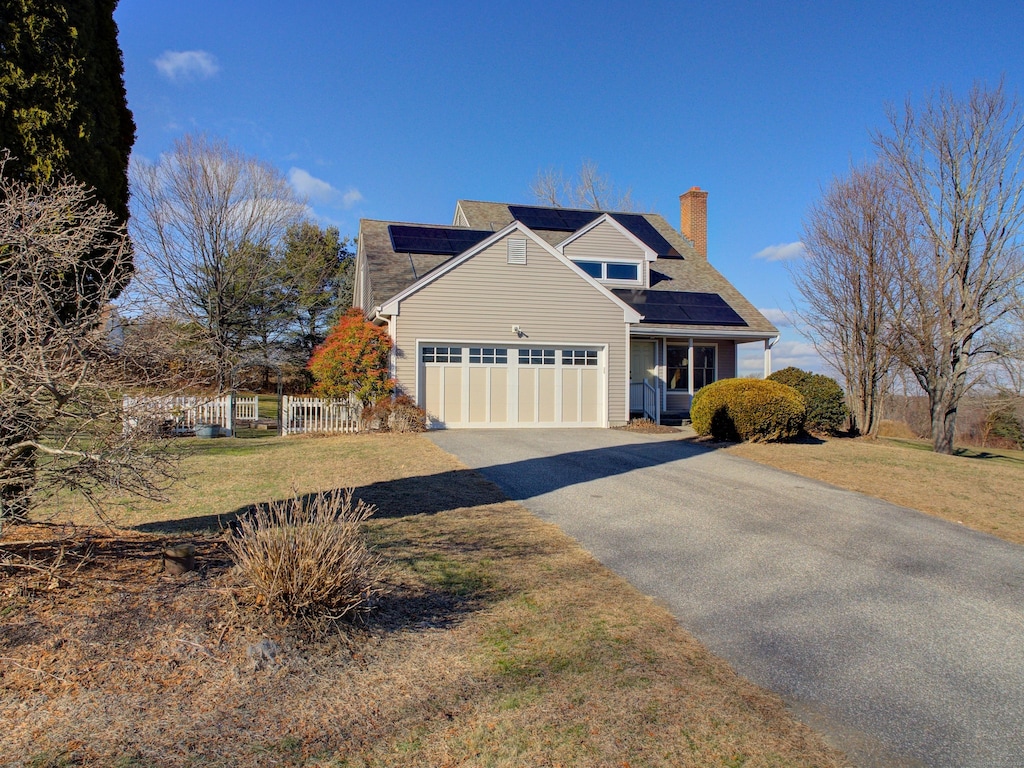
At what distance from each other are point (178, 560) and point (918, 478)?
11.3m

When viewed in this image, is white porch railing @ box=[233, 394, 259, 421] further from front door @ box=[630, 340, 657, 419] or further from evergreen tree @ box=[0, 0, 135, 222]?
evergreen tree @ box=[0, 0, 135, 222]

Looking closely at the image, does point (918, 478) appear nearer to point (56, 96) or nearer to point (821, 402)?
point (821, 402)

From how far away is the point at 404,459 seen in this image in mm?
12141

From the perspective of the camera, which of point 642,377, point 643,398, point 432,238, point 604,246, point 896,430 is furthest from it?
point 896,430

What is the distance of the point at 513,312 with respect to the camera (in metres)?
18.5

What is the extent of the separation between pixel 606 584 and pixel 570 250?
17372 millimetres

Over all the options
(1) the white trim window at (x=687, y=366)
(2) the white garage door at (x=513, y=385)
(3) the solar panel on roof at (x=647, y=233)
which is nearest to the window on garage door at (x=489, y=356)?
(2) the white garage door at (x=513, y=385)

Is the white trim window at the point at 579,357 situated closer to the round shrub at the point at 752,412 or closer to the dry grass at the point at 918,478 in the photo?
the round shrub at the point at 752,412

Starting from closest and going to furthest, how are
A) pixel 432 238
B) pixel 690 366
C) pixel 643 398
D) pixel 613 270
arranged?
1. pixel 690 366
2. pixel 643 398
3. pixel 432 238
4. pixel 613 270

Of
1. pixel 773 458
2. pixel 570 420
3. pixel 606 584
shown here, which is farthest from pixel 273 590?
pixel 570 420

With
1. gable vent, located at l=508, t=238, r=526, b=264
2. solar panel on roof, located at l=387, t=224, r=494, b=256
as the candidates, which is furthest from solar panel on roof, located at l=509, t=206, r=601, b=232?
gable vent, located at l=508, t=238, r=526, b=264

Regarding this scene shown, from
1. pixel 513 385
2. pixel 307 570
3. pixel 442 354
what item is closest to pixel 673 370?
pixel 513 385

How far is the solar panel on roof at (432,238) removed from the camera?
21812 mm

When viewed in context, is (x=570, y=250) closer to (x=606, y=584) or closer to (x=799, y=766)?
(x=606, y=584)
